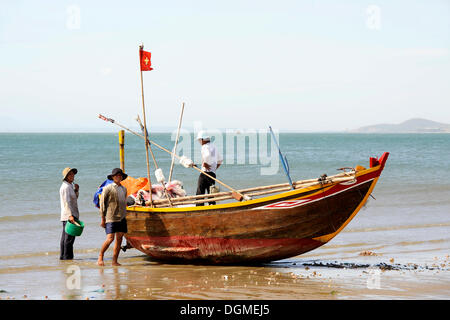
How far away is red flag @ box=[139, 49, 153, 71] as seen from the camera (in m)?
9.28

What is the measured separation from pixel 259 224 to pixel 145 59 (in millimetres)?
3119

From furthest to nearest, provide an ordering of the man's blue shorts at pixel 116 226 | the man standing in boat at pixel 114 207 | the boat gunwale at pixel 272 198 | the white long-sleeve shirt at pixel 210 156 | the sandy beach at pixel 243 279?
1. the white long-sleeve shirt at pixel 210 156
2. the man's blue shorts at pixel 116 226
3. the man standing in boat at pixel 114 207
4. the boat gunwale at pixel 272 198
5. the sandy beach at pixel 243 279

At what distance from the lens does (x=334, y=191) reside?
312 inches

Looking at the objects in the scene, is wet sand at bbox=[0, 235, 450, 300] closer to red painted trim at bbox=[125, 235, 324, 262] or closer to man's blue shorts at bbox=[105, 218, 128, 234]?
red painted trim at bbox=[125, 235, 324, 262]

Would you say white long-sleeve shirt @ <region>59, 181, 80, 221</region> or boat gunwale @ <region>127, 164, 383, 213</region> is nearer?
boat gunwale @ <region>127, 164, 383, 213</region>

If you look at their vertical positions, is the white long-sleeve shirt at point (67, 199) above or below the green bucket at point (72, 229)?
above

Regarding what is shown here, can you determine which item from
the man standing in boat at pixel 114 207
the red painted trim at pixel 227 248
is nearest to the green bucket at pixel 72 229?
the man standing in boat at pixel 114 207

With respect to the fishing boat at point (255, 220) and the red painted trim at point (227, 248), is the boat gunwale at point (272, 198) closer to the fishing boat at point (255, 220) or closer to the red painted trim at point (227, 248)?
the fishing boat at point (255, 220)

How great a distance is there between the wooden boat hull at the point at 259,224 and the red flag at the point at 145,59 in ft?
7.00

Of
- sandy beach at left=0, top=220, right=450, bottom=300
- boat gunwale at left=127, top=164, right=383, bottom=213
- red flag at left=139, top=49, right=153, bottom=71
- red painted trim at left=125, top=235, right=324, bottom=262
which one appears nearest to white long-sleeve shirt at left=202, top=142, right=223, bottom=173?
boat gunwale at left=127, top=164, right=383, bottom=213

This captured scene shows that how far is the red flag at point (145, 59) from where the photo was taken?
9282 mm

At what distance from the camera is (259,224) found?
8.23m

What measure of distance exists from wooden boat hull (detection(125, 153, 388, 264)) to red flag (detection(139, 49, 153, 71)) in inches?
84.1
